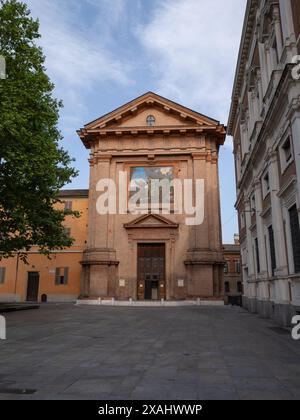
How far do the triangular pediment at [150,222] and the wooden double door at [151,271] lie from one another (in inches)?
73.9

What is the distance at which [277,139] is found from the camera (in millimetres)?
14250

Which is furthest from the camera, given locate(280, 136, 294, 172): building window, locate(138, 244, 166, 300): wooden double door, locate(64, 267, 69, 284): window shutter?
locate(64, 267, 69, 284): window shutter

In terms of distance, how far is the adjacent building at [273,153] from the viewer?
40.4 feet

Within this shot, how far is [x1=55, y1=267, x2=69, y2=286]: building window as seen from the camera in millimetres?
34656

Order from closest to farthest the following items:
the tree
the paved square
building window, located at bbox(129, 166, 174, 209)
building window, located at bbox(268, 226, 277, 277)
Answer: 1. the paved square
2. the tree
3. building window, located at bbox(268, 226, 277, 277)
4. building window, located at bbox(129, 166, 174, 209)

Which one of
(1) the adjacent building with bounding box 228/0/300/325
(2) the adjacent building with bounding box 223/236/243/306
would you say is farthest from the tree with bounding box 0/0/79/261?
(2) the adjacent building with bounding box 223/236/243/306

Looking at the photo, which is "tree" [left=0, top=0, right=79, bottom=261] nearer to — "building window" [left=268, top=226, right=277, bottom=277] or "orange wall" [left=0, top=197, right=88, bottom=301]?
"building window" [left=268, top=226, right=277, bottom=277]

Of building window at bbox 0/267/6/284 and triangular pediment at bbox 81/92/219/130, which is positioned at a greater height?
triangular pediment at bbox 81/92/219/130

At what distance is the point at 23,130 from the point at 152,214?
57.6ft

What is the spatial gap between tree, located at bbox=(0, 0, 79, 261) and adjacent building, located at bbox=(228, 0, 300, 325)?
33.7 feet

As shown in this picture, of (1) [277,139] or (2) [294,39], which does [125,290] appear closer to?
(1) [277,139]

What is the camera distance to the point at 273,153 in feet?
49.5
